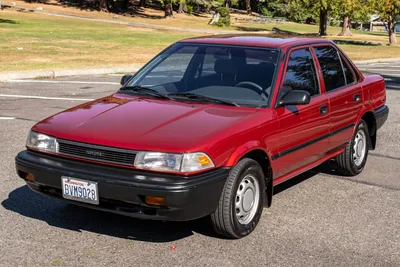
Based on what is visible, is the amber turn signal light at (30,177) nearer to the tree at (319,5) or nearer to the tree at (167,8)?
the tree at (319,5)

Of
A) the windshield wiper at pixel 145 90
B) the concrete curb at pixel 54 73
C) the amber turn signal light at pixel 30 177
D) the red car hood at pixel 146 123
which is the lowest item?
the concrete curb at pixel 54 73

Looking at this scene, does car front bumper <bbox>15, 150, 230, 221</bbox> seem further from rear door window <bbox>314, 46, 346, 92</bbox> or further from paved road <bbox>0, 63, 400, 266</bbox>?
rear door window <bbox>314, 46, 346, 92</bbox>

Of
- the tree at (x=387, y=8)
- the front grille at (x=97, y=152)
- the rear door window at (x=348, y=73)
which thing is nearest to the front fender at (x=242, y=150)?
the front grille at (x=97, y=152)

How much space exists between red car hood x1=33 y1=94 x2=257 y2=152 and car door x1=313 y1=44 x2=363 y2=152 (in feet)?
4.76

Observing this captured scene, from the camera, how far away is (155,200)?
450 cm

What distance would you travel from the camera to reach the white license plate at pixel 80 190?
4.64 metres

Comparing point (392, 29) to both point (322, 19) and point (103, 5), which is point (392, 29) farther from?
point (103, 5)

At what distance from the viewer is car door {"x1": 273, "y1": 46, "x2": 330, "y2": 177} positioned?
5590 millimetres

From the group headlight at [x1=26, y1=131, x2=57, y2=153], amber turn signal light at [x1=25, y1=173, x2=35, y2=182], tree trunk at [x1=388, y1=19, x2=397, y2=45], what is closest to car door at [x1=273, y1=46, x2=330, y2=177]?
headlight at [x1=26, y1=131, x2=57, y2=153]

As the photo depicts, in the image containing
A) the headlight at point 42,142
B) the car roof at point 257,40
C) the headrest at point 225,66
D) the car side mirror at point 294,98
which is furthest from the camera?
the car roof at point 257,40

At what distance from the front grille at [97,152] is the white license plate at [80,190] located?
191 millimetres

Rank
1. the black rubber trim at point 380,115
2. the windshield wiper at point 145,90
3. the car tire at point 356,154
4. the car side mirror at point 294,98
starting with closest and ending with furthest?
the car side mirror at point 294,98, the windshield wiper at point 145,90, the car tire at point 356,154, the black rubber trim at point 380,115

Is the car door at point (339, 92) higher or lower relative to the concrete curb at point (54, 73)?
higher

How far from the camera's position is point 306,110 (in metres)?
5.91
